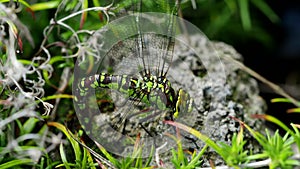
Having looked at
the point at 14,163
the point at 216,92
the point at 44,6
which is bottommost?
the point at 14,163

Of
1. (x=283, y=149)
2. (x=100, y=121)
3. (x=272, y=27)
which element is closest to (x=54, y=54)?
(x=100, y=121)

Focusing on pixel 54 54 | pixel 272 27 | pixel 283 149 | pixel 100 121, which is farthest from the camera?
pixel 272 27

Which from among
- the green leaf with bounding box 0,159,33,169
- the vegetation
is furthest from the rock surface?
the green leaf with bounding box 0,159,33,169

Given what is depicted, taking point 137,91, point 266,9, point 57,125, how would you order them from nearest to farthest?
point 137,91, point 57,125, point 266,9

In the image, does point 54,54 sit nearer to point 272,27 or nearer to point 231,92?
point 231,92

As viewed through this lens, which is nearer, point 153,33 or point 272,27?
point 153,33

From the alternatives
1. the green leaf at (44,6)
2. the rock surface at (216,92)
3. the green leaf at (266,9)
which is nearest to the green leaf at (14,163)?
the rock surface at (216,92)

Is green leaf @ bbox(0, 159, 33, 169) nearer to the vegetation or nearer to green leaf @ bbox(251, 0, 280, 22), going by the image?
the vegetation

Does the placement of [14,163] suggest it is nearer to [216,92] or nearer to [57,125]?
[57,125]

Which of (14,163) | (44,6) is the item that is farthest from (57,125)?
(44,6)
